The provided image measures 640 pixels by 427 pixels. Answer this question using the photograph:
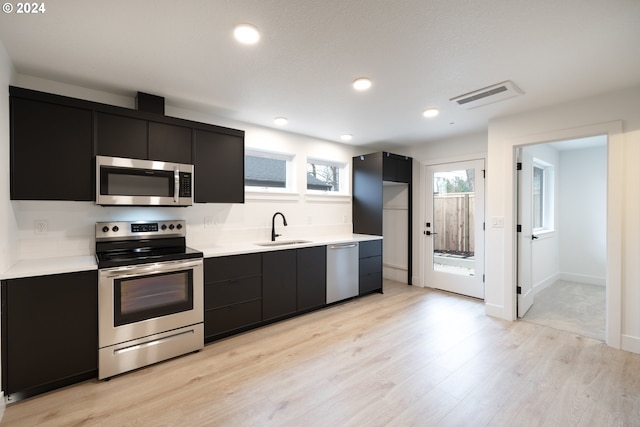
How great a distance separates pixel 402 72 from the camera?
2340 mm

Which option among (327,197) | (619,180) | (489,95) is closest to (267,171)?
(327,197)

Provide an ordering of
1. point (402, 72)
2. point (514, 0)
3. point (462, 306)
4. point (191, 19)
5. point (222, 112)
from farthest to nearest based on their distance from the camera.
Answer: point (462, 306) → point (222, 112) → point (402, 72) → point (191, 19) → point (514, 0)

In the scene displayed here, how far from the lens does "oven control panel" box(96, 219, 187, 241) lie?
2.61 meters

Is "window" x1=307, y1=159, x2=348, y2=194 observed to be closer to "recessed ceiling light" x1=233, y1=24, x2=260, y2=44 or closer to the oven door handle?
the oven door handle

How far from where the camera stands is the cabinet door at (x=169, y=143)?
8.81 ft

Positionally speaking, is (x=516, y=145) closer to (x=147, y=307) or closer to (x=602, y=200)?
(x=602, y=200)

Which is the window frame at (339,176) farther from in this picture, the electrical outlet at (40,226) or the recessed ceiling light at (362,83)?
the electrical outlet at (40,226)

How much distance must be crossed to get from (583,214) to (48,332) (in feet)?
24.0

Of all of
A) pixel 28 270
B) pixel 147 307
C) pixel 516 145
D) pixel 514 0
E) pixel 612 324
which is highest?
pixel 514 0

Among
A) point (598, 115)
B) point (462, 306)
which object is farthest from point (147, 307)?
point (598, 115)

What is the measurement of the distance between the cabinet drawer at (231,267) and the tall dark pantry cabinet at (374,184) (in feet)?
7.17

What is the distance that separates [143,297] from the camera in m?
2.37

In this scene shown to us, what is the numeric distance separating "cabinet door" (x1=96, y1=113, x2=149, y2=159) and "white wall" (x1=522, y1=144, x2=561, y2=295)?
497cm

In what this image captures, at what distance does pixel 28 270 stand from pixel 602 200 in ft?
24.3
